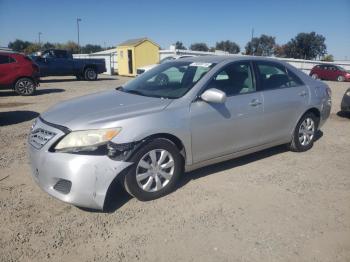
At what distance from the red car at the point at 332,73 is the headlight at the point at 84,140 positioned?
92.1 ft

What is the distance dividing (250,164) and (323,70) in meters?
26.3

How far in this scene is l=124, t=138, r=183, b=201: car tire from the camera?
3668 millimetres

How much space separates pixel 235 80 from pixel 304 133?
187 centimetres

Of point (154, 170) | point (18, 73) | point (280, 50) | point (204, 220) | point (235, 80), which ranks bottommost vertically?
point (204, 220)

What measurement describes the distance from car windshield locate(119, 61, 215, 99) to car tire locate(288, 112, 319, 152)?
205 centimetres

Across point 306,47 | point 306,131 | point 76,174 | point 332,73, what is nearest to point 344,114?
point 306,131

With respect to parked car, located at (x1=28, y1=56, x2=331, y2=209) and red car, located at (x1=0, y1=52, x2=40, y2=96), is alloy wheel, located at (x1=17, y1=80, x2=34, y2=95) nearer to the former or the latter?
red car, located at (x1=0, y1=52, x2=40, y2=96)

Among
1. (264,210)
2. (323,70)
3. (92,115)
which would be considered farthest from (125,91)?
(323,70)

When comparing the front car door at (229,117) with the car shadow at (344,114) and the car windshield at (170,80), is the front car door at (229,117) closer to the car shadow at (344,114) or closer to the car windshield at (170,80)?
the car windshield at (170,80)

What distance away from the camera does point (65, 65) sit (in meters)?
20.2

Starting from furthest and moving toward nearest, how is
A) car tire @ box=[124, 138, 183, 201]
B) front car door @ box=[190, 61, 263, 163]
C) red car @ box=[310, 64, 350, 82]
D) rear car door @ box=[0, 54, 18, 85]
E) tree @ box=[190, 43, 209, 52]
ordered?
tree @ box=[190, 43, 209, 52], red car @ box=[310, 64, 350, 82], rear car door @ box=[0, 54, 18, 85], front car door @ box=[190, 61, 263, 163], car tire @ box=[124, 138, 183, 201]

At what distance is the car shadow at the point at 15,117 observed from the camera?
802 centimetres

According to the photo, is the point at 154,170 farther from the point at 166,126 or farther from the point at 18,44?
the point at 18,44

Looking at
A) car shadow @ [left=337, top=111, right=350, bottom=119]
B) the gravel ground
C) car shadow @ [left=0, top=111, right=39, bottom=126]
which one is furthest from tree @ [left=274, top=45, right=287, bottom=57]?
the gravel ground
